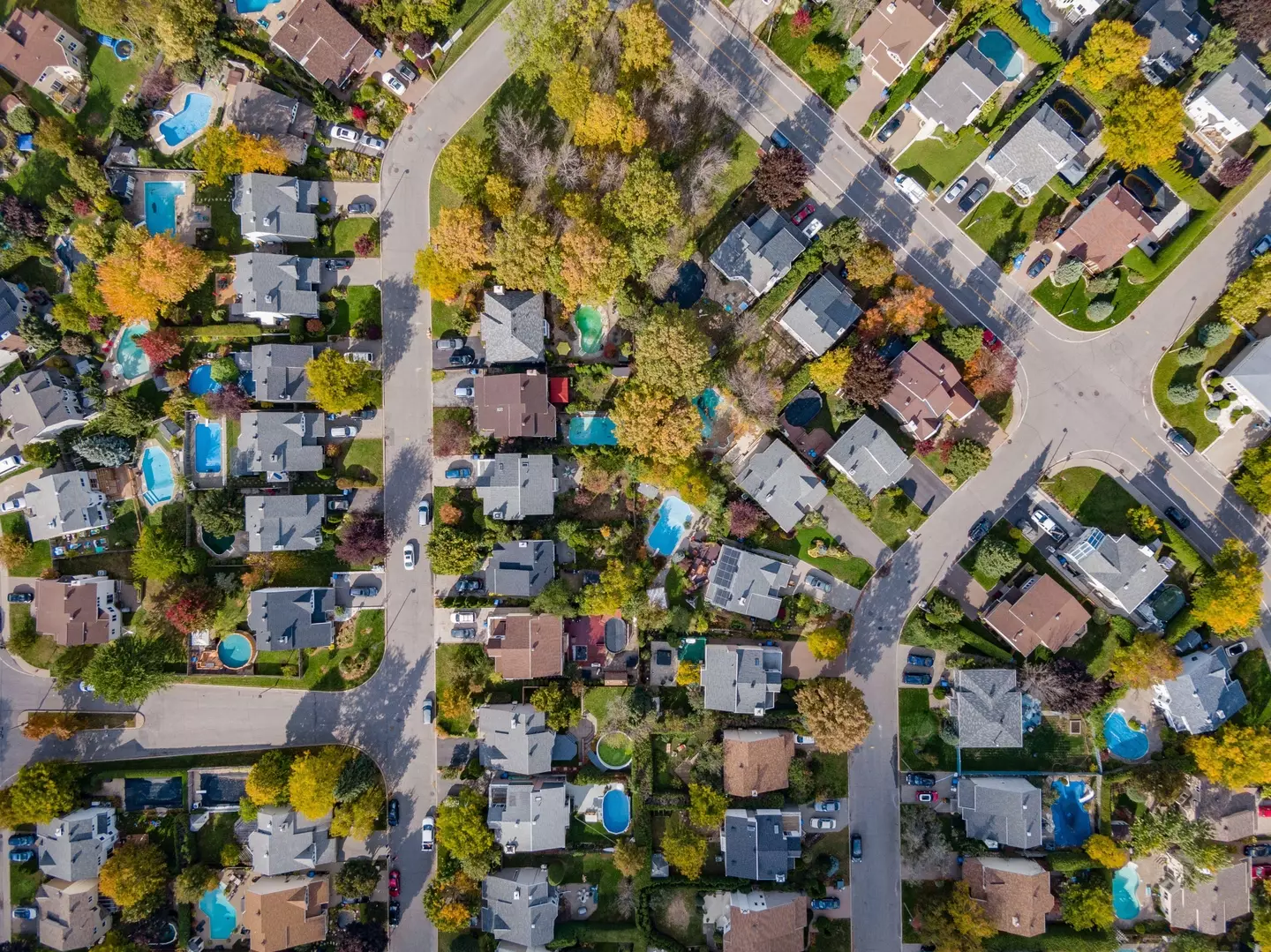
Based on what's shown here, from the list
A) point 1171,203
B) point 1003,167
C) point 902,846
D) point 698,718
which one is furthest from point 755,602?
point 1171,203

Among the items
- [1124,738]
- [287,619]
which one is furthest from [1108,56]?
[287,619]

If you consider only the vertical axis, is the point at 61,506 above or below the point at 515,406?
below

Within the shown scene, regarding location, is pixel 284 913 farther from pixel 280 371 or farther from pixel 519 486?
pixel 280 371

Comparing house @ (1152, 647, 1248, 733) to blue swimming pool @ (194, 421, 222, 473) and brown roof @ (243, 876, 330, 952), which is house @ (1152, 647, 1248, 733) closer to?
brown roof @ (243, 876, 330, 952)

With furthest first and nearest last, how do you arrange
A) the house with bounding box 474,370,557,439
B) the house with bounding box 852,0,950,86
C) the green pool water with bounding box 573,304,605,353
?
the green pool water with bounding box 573,304,605,353
the house with bounding box 474,370,557,439
the house with bounding box 852,0,950,86

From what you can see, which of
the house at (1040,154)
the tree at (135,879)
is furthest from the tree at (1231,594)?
the tree at (135,879)

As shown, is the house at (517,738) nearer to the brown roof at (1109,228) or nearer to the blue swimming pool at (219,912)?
the blue swimming pool at (219,912)

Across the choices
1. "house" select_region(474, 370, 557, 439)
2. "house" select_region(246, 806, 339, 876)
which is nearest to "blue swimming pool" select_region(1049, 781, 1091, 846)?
"house" select_region(474, 370, 557, 439)
